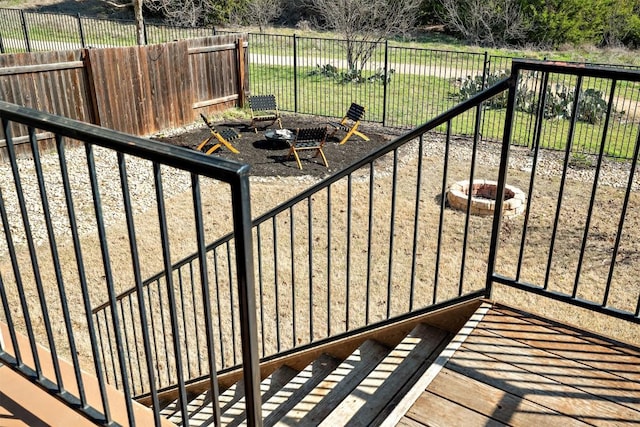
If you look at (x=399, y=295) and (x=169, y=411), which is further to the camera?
(x=399, y=295)

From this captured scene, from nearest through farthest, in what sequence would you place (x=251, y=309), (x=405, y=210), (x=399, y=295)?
(x=251, y=309) → (x=399, y=295) → (x=405, y=210)

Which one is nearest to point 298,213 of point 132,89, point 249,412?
point 132,89

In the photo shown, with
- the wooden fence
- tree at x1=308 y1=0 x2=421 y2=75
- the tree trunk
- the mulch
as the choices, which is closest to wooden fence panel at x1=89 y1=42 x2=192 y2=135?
the wooden fence

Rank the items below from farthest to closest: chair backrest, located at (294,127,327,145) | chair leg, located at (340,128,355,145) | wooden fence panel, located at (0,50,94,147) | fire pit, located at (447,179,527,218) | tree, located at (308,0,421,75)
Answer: tree, located at (308,0,421,75)
chair leg, located at (340,128,355,145)
chair backrest, located at (294,127,327,145)
wooden fence panel, located at (0,50,94,147)
fire pit, located at (447,179,527,218)

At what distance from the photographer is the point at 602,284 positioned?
246 inches

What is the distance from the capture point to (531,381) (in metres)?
2.55

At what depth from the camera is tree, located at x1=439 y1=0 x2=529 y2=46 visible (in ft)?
78.6

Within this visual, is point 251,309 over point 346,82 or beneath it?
over

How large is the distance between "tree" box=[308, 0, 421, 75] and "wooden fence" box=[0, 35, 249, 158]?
5.29m

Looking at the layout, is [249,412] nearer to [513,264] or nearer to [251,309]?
[251,309]

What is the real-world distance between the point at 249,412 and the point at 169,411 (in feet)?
11.3

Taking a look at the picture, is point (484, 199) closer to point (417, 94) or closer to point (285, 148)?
point (285, 148)

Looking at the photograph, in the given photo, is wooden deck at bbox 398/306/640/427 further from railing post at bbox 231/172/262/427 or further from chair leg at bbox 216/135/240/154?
chair leg at bbox 216/135/240/154

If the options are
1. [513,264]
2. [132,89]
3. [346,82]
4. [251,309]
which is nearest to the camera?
[251,309]
